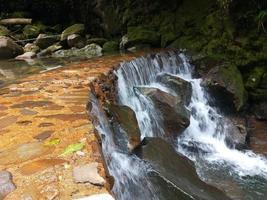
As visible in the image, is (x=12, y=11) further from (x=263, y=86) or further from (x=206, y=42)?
(x=263, y=86)

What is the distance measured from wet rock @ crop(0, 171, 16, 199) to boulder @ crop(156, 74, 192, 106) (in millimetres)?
4838

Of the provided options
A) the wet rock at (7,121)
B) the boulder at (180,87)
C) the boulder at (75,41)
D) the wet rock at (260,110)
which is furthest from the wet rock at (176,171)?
the boulder at (75,41)

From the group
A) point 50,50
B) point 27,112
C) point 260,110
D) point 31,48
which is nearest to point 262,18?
point 260,110

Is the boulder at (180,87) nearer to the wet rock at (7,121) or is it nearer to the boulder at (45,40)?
the wet rock at (7,121)

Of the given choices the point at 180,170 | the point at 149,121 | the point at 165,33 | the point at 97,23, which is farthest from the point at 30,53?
the point at 180,170

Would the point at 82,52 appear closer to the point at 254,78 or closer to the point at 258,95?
the point at 254,78

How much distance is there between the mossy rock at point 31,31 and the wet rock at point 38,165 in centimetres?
1057

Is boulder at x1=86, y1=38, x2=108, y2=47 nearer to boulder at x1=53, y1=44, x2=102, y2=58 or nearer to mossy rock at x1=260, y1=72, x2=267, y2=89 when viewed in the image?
boulder at x1=53, y1=44, x2=102, y2=58

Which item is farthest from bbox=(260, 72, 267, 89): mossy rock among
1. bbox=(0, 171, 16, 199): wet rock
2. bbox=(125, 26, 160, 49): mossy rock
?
bbox=(0, 171, 16, 199): wet rock

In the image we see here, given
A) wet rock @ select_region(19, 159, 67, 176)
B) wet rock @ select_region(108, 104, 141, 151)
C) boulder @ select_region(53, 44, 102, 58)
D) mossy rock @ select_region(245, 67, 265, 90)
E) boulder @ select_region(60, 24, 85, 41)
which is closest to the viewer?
wet rock @ select_region(19, 159, 67, 176)

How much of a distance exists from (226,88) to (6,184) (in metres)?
6.15

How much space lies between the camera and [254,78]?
8.99 metres

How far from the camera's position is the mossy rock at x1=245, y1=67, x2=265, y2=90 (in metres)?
8.98

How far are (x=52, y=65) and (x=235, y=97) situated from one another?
4.19m
